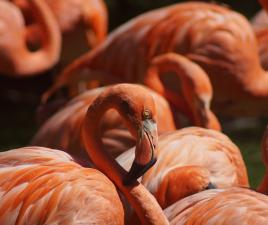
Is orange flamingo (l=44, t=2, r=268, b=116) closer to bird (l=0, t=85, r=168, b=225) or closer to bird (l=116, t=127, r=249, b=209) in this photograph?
bird (l=116, t=127, r=249, b=209)

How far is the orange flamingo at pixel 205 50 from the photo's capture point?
226 inches

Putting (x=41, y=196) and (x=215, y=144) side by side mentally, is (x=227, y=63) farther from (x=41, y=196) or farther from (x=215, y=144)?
(x=41, y=196)

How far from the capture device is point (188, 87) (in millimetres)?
4969

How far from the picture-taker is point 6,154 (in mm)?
3592

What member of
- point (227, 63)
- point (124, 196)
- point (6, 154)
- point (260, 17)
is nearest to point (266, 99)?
point (227, 63)

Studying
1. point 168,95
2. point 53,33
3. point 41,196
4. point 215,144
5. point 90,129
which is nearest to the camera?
point 41,196

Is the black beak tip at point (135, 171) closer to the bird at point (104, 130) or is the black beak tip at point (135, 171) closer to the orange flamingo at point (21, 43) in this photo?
the bird at point (104, 130)

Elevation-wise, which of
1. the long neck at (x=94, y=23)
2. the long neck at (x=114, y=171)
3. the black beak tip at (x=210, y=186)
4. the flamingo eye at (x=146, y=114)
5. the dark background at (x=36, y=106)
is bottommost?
the dark background at (x=36, y=106)

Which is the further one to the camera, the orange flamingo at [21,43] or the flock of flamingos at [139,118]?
the orange flamingo at [21,43]

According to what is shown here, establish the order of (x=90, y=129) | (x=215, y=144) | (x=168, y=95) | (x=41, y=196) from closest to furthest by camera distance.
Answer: (x=41, y=196) < (x=90, y=129) < (x=215, y=144) < (x=168, y=95)

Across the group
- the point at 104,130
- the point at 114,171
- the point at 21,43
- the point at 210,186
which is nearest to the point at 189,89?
the point at 104,130

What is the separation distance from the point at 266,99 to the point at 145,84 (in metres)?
0.85

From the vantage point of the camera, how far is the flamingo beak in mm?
3398

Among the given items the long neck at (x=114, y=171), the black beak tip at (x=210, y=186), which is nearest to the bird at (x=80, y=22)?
the black beak tip at (x=210, y=186)
